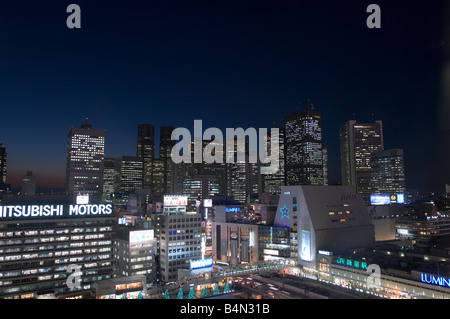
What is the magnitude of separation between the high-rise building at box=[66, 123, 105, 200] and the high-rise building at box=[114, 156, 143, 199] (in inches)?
1307

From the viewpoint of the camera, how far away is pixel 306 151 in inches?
4884

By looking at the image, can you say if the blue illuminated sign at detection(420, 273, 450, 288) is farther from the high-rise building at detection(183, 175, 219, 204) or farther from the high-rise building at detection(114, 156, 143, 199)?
the high-rise building at detection(114, 156, 143, 199)

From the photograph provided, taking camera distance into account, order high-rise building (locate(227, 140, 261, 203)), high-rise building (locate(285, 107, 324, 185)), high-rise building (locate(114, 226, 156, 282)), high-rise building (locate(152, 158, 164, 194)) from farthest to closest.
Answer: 1. high-rise building (locate(152, 158, 164, 194))
2. high-rise building (locate(227, 140, 261, 203))
3. high-rise building (locate(285, 107, 324, 185))
4. high-rise building (locate(114, 226, 156, 282))

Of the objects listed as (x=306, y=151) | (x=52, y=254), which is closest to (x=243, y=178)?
(x=306, y=151)

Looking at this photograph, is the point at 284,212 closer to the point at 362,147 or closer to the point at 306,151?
the point at 306,151

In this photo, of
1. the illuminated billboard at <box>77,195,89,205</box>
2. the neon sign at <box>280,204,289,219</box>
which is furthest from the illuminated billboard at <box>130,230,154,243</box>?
the neon sign at <box>280,204,289,219</box>

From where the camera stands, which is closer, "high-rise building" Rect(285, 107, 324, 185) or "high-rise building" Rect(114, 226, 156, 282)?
"high-rise building" Rect(114, 226, 156, 282)

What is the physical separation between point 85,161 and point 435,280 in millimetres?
91058

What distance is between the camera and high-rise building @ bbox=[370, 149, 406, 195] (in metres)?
104

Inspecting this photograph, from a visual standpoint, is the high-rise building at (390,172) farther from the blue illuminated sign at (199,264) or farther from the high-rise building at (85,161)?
the high-rise building at (85,161)

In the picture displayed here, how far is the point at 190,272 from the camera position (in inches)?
1332

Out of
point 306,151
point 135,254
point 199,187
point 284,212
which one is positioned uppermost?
point 306,151

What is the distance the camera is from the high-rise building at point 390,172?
10356 centimetres

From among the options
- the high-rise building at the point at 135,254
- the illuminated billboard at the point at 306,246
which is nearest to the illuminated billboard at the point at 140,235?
the high-rise building at the point at 135,254
